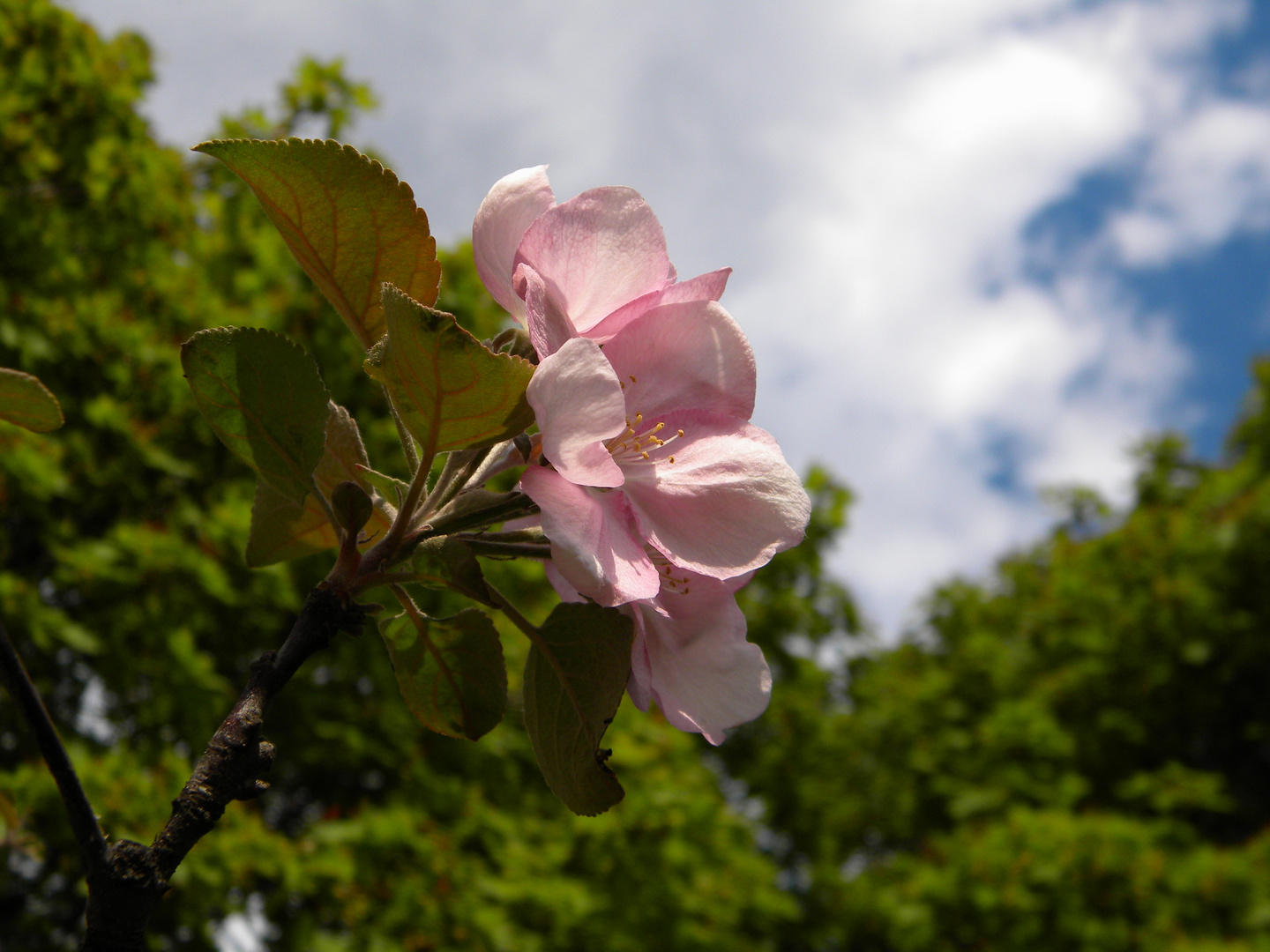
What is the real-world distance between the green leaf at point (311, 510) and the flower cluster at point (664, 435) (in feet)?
0.55

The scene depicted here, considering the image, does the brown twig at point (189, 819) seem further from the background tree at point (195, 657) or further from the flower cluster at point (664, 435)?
the background tree at point (195, 657)

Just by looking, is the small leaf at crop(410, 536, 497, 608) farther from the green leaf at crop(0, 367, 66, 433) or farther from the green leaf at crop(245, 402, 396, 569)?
the green leaf at crop(0, 367, 66, 433)

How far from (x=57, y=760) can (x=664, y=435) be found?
1.57 feet

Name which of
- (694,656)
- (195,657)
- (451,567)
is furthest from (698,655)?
(195,657)

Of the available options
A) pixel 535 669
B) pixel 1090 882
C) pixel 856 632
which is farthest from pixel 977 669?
pixel 535 669

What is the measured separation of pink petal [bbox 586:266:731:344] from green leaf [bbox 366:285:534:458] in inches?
4.2

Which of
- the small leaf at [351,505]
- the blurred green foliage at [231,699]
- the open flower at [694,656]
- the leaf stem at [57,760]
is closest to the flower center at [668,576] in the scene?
the open flower at [694,656]

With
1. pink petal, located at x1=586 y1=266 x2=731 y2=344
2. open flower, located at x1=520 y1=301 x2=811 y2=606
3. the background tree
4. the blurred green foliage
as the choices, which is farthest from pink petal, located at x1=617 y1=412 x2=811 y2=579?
the background tree

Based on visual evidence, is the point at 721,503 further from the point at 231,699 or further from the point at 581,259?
the point at 231,699

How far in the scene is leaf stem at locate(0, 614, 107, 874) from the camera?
0.58 m

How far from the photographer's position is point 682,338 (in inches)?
28.5

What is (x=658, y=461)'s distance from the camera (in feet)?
2.45

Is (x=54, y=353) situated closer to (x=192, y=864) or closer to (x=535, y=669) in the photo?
(x=192, y=864)

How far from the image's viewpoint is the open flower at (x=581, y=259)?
72 centimetres
